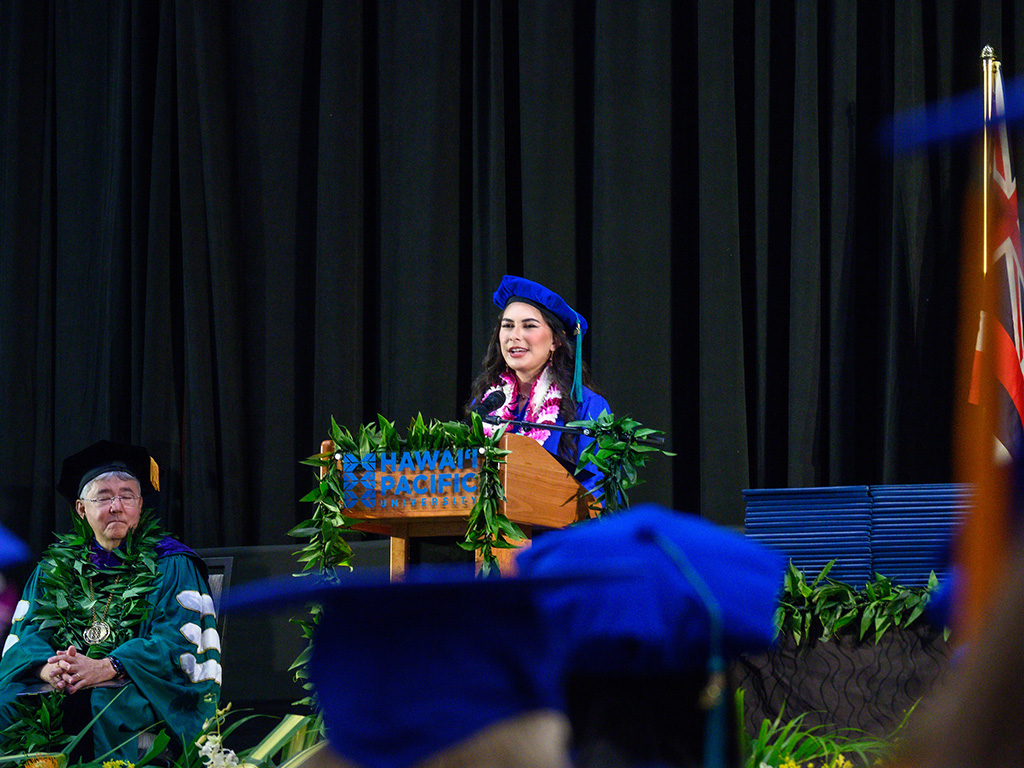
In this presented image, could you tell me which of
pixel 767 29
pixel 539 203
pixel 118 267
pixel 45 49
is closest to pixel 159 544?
pixel 118 267

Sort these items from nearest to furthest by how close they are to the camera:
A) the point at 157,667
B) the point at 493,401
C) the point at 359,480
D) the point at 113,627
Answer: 1. the point at 359,480
2. the point at 493,401
3. the point at 157,667
4. the point at 113,627

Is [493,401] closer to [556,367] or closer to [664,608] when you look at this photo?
[556,367]

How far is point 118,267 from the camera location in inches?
234

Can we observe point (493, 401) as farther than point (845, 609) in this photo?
Yes

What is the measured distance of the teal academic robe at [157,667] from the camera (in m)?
4.12

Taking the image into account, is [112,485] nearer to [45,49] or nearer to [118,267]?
[118,267]

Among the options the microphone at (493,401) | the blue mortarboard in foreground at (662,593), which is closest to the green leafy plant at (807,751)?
the blue mortarboard in foreground at (662,593)

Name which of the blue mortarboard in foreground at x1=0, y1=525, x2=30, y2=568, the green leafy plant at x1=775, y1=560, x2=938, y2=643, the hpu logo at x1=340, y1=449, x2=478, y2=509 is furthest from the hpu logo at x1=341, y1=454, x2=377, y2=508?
the blue mortarboard in foreground at x1=0, y1=525, x2=30, y2=568

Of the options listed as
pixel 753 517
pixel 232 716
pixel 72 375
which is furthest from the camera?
pixel 72 375

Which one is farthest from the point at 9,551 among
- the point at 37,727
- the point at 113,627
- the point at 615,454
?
the point at 113,627

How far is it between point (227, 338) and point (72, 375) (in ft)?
2.82

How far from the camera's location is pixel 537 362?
4.63 m

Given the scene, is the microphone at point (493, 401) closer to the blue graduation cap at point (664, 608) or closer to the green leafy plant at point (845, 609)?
the green leafy plant at point (845, 609)

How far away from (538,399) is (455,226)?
4.97ft
